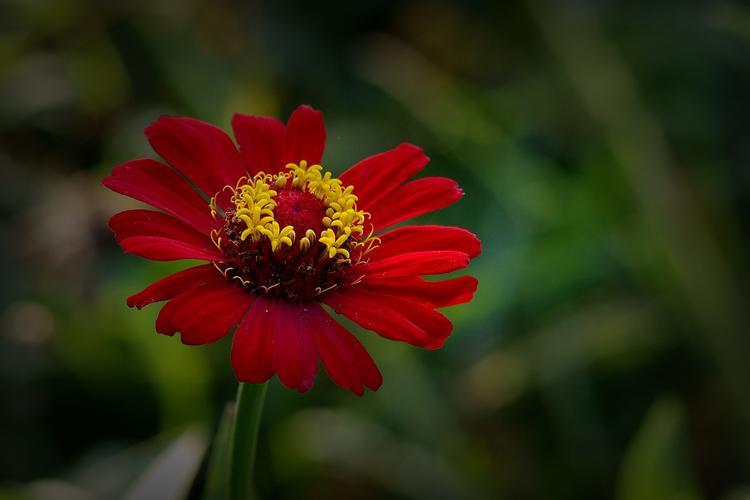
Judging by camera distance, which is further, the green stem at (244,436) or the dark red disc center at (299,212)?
the dark red disc center at (299,212)

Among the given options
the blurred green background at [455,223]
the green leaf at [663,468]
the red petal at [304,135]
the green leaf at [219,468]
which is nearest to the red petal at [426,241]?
the red petal at [304,135]

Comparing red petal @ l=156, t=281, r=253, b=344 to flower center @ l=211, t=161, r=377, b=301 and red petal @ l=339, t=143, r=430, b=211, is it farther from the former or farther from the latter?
red petal @ l=339, t=143, r=430, b=211

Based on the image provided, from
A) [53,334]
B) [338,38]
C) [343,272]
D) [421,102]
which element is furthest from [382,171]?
[338,38]

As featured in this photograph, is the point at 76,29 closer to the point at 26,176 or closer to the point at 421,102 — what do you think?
the point at 26,176

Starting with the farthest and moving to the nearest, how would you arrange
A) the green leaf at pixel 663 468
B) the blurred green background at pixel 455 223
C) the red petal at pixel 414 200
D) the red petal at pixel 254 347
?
1. the blurred green background at pixel 455 223
2. the green leaf at pixel 663 468
3. the red petal at pixel 414 200
4. the red petal at pixel 254 347

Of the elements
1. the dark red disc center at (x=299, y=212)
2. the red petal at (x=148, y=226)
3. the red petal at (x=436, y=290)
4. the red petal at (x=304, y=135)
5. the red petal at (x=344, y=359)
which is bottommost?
the red petal at (x=344, y=359)

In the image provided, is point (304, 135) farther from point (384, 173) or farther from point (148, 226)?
point (148, 226)

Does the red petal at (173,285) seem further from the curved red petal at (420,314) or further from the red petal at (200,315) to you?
the curved red petal at (420,314)

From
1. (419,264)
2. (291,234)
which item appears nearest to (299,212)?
(291,234)
